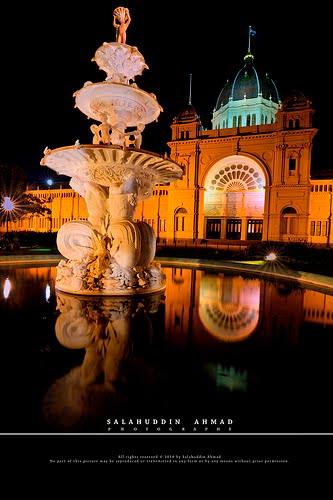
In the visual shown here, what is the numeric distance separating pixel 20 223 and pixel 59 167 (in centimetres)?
4061

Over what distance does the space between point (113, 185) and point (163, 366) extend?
16.7 ft

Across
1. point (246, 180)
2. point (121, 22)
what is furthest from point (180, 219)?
point (121, 22)

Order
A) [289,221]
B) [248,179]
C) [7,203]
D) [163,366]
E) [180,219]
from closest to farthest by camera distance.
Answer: [163,366], [7,203], [289,221], [248,179], [180,219]

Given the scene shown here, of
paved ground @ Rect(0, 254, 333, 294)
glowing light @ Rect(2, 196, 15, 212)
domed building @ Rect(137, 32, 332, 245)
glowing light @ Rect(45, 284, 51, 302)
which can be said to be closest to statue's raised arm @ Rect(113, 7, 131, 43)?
glowing light @ Rect(45, 284, 51, 302)

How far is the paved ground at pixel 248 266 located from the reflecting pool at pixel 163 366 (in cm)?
260

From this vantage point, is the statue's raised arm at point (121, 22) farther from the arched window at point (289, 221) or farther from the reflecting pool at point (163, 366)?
the arched window at point (289, 221)

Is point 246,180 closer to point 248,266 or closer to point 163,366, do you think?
point 248,266

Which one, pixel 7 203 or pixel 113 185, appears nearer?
pixel 113 185

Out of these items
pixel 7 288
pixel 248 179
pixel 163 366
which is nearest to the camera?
pixel 163 366

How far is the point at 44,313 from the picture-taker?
201 inches

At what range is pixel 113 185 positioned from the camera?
284 inches

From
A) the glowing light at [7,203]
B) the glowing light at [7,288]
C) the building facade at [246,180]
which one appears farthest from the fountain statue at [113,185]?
the building facade at [246,180]

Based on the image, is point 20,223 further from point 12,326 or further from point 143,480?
point 143,480

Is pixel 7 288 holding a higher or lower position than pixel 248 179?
lower
